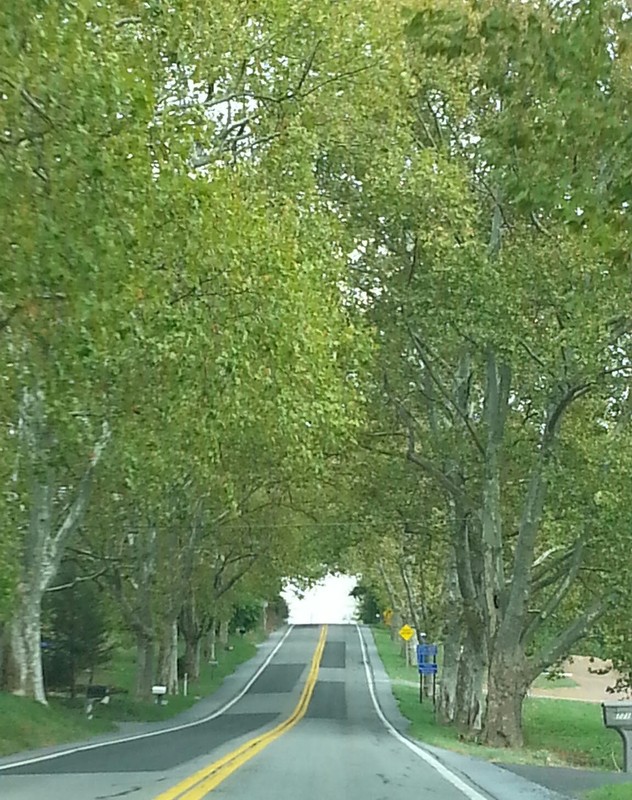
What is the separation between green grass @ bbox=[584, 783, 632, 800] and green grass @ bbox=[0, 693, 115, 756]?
10208mm

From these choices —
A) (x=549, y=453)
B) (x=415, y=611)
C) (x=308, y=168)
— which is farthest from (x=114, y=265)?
(x=415, y=611)

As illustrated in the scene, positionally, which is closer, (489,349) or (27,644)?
(27,644)

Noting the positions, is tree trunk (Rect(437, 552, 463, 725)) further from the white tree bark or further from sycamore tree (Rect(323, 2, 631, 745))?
the white tree bark

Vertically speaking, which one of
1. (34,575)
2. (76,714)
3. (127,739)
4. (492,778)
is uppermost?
(34,575)

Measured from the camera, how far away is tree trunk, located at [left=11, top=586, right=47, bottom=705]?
2761 cm

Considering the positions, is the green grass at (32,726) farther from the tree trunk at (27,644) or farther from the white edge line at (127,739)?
the white edge line at (127,739)

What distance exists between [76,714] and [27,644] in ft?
14.7

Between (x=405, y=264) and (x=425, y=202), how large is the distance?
3.16 metres

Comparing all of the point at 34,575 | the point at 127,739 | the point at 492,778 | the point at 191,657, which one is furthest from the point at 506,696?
the point at 191,657

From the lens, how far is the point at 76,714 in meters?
31.6

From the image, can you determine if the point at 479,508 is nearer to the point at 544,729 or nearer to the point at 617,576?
the point at 617,576

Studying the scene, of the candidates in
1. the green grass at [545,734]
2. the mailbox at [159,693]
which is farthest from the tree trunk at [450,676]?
the mailbox at [159,693]

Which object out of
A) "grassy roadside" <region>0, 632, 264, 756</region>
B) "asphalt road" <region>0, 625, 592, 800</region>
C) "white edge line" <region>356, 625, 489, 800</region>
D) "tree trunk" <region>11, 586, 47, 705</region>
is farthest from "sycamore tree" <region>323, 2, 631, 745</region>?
"tree trunk" <region>11, 586, 47, 705</region>

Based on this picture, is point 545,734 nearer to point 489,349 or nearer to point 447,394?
point 447,394
